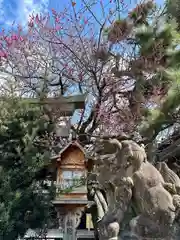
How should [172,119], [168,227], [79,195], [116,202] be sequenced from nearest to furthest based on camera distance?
[168,227]
[116,202]
[79,195]
[172,119]

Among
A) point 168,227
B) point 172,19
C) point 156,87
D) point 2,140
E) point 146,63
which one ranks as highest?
point 172,19

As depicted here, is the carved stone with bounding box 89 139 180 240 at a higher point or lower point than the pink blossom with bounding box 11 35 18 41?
lower

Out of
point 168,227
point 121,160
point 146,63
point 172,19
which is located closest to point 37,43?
point 146,63

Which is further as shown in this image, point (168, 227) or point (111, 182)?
point (111, 182)

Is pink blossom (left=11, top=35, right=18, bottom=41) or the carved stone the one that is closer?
the carved stone

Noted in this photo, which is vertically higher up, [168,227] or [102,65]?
[102,65]

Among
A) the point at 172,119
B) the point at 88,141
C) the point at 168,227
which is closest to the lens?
the point at 168,227

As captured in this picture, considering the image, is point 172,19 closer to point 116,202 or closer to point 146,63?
point 146,63

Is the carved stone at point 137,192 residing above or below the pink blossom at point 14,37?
below

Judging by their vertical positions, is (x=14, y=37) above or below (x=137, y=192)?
above

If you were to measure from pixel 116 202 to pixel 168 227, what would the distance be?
536mm

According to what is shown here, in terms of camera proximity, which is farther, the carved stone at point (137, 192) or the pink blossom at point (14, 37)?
the pink blossom at point (14, 37)

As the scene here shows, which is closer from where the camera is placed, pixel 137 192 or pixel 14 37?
pixel 137 192

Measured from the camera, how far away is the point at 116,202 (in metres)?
3.04
